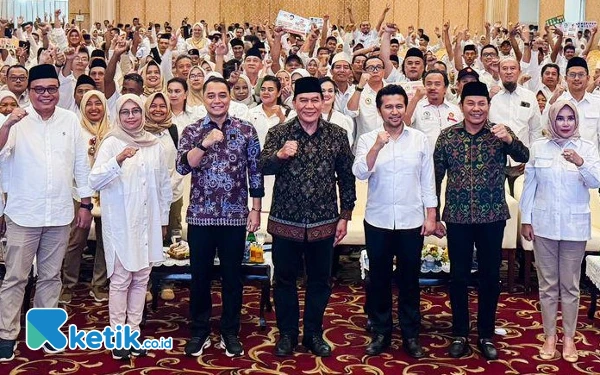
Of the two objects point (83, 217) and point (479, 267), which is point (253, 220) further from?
point (479, 267)

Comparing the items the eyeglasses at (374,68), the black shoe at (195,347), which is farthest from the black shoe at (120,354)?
the eyeglasses at (374,68)

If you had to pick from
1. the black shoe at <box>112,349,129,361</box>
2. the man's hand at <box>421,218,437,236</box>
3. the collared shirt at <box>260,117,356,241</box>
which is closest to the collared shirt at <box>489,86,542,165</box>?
the man's hand at <box>421,218,437,236</box>

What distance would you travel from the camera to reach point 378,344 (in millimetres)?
4707

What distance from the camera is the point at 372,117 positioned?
22.5ft

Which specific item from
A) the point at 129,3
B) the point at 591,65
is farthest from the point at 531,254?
the point at 129,3

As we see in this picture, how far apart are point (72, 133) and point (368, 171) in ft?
5.58

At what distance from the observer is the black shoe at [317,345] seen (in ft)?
15.2

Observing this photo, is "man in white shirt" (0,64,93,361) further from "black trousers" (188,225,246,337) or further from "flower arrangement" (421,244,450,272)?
"flower arrangement" (421,244,450,272)

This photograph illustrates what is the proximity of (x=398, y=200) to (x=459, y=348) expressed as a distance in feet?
3.14

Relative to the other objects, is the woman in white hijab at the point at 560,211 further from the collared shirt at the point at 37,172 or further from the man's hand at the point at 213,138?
the collared shirt at the point at 37,172

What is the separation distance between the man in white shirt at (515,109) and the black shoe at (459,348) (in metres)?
2.54

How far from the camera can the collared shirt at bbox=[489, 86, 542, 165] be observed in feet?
22.9

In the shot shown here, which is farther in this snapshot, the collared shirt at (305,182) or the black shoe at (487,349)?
the black shoe at (487,349)

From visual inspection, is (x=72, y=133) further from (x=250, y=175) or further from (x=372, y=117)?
(x=372, y=117)
